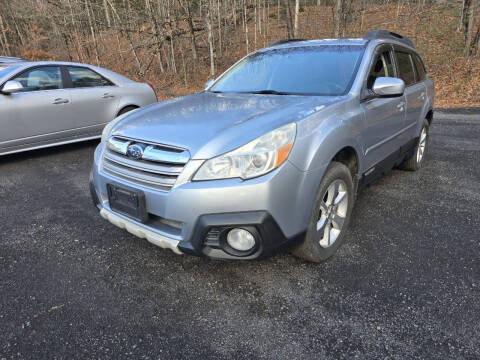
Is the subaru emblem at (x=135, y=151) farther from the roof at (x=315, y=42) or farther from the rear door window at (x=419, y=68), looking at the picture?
the rear door window at (x=419, y=68)

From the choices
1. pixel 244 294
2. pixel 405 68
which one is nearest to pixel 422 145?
pixel 405 68

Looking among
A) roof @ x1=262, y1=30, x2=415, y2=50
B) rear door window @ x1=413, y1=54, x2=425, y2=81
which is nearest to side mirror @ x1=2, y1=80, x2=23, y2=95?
roof @ x1=262, y1=30, x2=415, y2=50

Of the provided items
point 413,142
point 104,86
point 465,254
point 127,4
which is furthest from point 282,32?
point 465,254

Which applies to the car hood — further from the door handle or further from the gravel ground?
the door handle

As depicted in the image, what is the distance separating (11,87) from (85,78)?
4.11ft

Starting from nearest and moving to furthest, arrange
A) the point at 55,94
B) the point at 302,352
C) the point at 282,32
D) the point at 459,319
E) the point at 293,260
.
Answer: the point at 302,352 → the point at 459,319 → the point at 293,260 → the point at 55,94 → the point at 282,32

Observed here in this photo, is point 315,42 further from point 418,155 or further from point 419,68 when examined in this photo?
point 418,155

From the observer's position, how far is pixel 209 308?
6.63ft

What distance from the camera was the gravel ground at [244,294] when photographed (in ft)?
5.74

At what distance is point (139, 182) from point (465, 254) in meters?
2.49

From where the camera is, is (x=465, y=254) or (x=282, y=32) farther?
(x=282, y=32)

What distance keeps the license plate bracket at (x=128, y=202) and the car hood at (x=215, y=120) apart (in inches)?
13.9

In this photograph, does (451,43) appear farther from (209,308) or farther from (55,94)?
(209,308)

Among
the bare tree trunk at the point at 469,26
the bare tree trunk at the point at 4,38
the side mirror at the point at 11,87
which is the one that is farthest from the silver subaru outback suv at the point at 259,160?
the bare tree trunk at the point at 4,38
